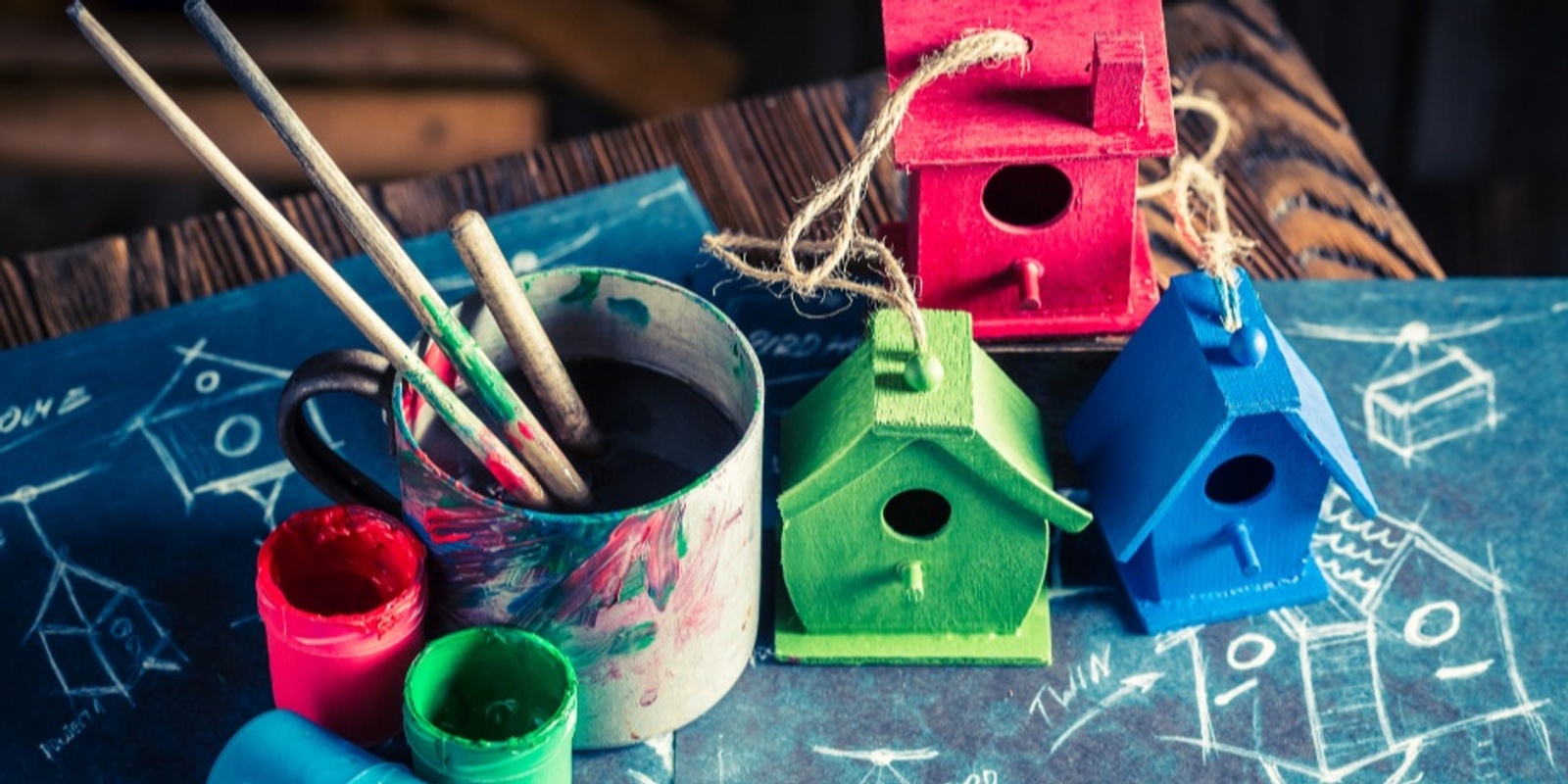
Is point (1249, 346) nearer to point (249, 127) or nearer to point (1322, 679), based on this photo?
point (1322, 679)

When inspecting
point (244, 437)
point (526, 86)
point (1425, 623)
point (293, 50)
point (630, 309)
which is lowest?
point (526, 86)

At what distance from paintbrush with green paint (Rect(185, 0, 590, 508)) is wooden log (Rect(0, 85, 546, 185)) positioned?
127 cm

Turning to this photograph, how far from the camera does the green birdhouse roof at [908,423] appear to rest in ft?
3.13

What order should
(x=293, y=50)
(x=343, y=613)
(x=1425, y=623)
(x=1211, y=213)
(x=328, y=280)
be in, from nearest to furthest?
(x=328, y=280) < (x=343, y=613) < (x=1425, y=623) < (x=1211, y=213) < (x=293, y=50)

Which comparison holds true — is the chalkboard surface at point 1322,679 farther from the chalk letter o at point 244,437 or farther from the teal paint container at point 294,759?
the chalk letter o at point 244,437

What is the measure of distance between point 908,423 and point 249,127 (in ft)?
4.69

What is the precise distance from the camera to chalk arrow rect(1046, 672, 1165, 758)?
1.02m

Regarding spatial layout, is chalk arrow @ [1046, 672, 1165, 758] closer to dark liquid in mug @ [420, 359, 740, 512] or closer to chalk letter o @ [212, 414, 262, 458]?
dark liquid in mug @ [420, 359, 740, 512]

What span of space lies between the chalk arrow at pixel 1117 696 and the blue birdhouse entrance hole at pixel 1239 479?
0.10 m

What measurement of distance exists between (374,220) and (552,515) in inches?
6.1

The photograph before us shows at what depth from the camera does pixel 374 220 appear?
882 mm

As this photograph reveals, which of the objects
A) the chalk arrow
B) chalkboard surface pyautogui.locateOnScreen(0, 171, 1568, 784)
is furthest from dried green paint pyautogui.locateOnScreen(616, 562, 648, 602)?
the chalk arrow

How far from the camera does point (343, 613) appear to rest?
0.97 metres

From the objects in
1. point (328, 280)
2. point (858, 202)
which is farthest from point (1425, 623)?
point (328, 280)
